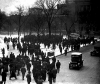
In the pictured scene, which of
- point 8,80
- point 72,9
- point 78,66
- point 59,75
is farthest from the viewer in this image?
point 72,9

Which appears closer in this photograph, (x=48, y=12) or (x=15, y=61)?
(x=15, y=61)

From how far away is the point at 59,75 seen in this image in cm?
1539

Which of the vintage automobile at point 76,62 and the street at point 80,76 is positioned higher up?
the vintage automobile at point 76,62

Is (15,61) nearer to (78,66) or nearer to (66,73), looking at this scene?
(66,73)

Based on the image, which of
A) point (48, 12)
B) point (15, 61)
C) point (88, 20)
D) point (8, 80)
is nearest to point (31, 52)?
point (15, 61)

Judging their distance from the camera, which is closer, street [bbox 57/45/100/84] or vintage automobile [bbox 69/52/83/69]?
street [bbox 57/45/100/84]

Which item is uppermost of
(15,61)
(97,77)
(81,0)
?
(81,0)

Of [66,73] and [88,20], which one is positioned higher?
[88,20]

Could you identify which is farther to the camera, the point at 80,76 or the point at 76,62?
the point at 76,62

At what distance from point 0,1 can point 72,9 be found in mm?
51082

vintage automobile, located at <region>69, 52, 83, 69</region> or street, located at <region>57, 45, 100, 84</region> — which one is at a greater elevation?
vintage automobile, located at <region>69, 52, 83, 69</region>

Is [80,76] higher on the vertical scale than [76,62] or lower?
lower

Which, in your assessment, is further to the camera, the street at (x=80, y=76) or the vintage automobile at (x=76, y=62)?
the vintage automobile at (x=76, y=62)

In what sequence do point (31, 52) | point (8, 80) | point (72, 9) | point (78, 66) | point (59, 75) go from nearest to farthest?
point (8, 80) → point (59, 75) → point (78, 66) → point (31, 52) → point (72, 9)
